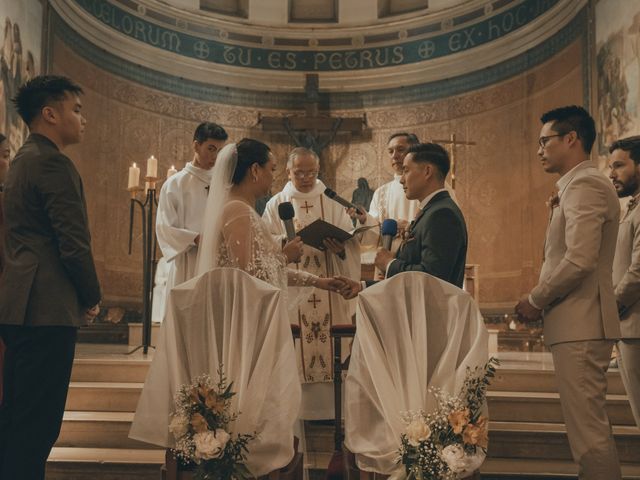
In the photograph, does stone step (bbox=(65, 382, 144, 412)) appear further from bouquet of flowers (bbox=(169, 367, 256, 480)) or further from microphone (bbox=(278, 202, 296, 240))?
bouquet of flowers (bbox=(169, 367, 256, 480))

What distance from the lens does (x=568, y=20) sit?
8.69 m

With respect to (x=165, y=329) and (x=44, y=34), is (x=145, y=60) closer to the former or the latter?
(x=44, y=34)

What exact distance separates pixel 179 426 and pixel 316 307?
2319 millimetres

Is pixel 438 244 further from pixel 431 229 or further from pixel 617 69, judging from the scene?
pixel 617 69

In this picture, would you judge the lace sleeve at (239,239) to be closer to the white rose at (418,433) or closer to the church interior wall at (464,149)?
the white rose at (418,433)

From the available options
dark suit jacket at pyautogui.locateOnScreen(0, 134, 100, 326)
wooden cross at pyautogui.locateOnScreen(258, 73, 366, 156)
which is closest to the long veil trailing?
dark suit jacket at pyautogui.locateOnScreen(0, 134, 100, 326)

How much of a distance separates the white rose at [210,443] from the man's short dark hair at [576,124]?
207 cm

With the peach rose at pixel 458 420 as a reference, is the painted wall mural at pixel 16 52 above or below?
above

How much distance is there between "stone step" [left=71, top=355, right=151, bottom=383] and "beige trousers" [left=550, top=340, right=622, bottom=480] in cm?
289

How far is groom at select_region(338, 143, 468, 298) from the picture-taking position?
334cm

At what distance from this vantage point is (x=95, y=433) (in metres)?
4.48

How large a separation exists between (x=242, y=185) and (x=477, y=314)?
4.19 ft

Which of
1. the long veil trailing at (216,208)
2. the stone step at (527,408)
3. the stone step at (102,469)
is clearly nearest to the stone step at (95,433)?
the stone step at (102,469)

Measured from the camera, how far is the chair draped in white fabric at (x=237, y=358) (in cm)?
304
